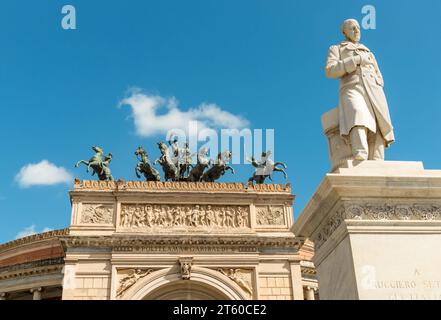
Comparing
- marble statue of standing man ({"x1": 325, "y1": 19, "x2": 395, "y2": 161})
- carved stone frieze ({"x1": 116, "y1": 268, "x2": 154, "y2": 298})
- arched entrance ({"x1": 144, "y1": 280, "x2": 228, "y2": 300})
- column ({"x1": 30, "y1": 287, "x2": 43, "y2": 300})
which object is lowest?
marble statue of standing man ({"x1": 325, "y1": 19, "x2": 395, "y2": 161})

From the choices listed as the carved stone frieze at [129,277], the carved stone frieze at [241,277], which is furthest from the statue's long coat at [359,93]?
the carved stone frieze at [129,277]

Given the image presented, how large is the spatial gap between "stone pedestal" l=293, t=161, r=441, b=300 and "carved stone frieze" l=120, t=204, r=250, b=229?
72.1ft

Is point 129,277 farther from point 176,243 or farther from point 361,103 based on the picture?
point 361,103

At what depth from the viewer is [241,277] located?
26.5 m

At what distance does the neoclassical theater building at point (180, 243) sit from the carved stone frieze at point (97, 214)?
2.1 inches

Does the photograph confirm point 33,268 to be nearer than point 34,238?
Yes

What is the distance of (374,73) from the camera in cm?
638

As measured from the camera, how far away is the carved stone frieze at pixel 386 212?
5.24 meters

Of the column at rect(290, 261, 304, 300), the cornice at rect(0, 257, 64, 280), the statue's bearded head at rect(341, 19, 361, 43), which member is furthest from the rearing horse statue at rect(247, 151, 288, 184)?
the statue's bearded head at rect(341, 19, 361, 43)

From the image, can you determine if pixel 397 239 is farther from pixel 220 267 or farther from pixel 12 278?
pixel 12 278

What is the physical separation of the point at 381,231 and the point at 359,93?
6.17 feet

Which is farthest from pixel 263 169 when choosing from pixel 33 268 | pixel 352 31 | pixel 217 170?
pixel 352 31

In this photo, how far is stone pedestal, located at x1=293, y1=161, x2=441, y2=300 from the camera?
16.2ft

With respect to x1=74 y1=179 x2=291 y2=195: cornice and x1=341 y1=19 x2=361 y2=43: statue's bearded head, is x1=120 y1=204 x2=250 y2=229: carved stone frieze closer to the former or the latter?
x1=74 y1=179 x2=291 y2=195: cornice
